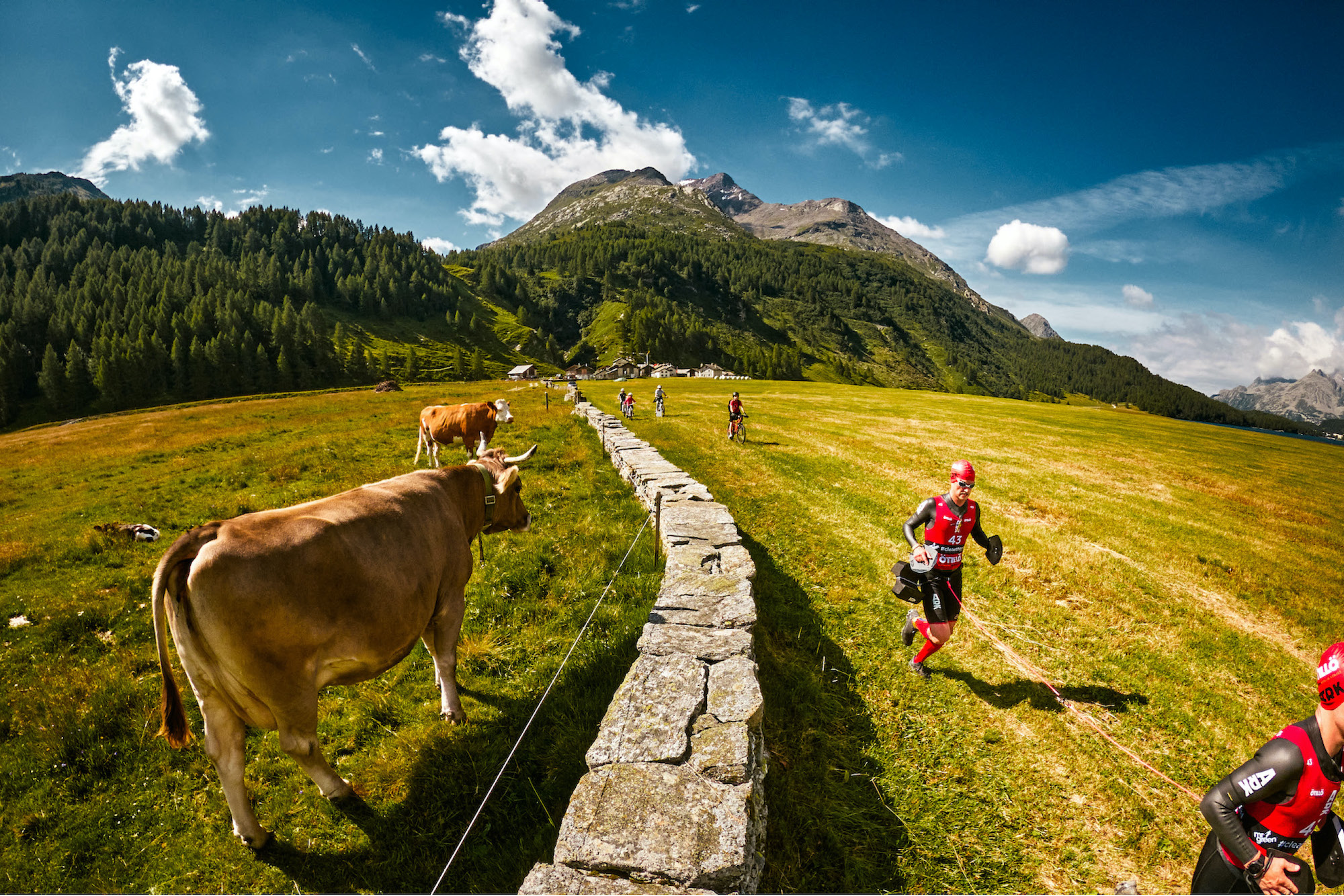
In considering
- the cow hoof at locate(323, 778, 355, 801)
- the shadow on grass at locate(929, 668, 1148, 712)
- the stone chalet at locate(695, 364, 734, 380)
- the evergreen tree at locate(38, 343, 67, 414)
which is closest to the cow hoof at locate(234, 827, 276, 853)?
the cow hoof at locate(323, 778, 355, 801)

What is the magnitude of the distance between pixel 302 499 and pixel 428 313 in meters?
174

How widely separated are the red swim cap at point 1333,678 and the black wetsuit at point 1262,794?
16cm

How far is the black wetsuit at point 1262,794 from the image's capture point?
3.28m

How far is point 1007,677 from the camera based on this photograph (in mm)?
6855

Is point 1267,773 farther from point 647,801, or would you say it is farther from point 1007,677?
point 647,801

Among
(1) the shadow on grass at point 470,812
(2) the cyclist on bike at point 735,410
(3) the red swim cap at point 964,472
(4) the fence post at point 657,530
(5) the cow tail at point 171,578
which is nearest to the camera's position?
(5) the cow tail at point 171,578

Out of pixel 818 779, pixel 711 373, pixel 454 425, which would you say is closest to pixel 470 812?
pixel 818 779

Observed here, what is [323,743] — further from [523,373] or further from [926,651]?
[523,373]

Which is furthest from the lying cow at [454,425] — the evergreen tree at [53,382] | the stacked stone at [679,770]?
the evergreen tree at [53,382]

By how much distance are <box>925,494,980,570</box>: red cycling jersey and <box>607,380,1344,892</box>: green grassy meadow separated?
1584mm

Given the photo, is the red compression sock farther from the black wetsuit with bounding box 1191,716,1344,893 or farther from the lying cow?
the lying cow

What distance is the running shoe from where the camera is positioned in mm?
7055

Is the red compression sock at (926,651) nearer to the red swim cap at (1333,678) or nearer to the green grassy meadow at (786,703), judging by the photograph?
the green grassy meadow at (786,703)

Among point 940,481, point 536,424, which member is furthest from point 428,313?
point 940,481
